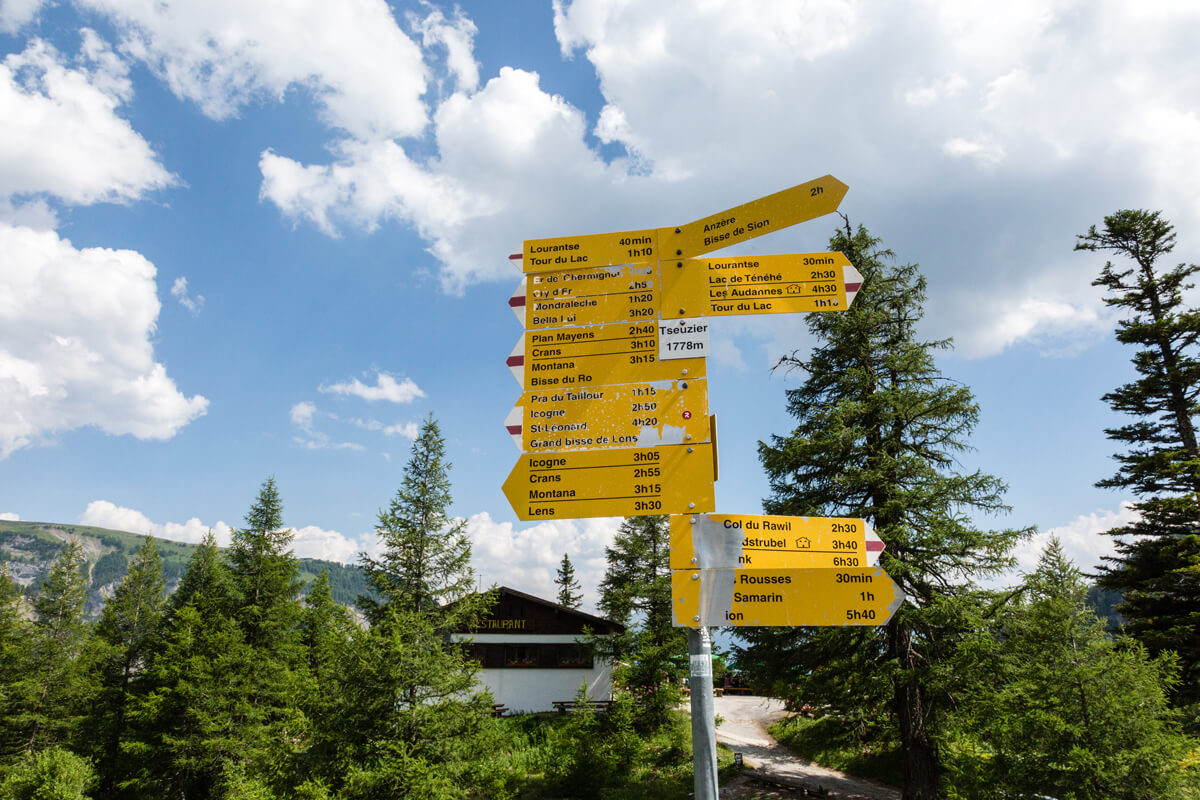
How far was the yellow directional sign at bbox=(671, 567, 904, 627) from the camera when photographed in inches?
135

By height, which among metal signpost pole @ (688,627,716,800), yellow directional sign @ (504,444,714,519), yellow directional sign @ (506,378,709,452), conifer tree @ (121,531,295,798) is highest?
yellow directional sign @ (506,378,709,452)

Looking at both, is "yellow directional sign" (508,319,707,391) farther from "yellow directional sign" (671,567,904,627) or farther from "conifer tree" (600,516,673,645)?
"conifer tree" (600,516,673,645)

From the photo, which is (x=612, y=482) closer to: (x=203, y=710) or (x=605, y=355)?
(x=605, y=355)

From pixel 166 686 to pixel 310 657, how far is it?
24.0ft

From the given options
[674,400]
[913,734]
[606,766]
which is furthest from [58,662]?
[674,400]

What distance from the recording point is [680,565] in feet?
11.4

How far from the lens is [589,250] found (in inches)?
167

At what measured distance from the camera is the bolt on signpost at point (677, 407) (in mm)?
3506

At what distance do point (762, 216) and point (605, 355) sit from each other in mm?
1463

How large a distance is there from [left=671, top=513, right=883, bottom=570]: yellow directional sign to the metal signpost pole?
1.45ft

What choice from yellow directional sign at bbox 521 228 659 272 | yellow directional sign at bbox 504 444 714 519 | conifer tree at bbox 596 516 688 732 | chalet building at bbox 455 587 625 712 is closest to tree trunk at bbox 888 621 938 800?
conifer tree at bbox 596 516 688 732

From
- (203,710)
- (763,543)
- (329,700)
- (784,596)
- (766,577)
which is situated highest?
(763,543)

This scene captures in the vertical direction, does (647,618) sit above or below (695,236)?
below

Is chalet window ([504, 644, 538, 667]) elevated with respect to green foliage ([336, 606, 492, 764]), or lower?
lower
